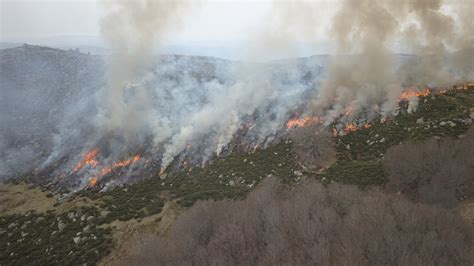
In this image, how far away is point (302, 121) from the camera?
6319 centimetres

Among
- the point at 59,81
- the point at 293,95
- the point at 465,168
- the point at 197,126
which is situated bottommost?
the point at 465,168

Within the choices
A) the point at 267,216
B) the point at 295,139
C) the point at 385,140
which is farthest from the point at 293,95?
the point at 267,216

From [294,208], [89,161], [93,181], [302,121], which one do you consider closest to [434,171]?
[294,208]

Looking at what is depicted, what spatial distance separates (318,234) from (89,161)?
53679mm

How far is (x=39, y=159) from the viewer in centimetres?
6738

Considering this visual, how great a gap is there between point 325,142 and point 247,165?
15.0m

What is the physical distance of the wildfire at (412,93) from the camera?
6515 centimetres

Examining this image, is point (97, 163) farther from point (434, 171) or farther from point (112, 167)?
point (434, 171)

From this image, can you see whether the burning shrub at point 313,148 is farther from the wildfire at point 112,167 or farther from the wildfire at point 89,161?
the wildfire at point 89,161

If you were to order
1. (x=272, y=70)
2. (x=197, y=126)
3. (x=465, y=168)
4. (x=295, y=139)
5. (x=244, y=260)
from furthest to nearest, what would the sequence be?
(x=272, y=70)
(x=197, y=126)
(x=295, y=139)
(x=465, y=168)
(x=244, y=260)

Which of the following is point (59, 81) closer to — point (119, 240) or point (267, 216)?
point (119, 240)

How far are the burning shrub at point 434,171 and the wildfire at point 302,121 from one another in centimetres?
2611

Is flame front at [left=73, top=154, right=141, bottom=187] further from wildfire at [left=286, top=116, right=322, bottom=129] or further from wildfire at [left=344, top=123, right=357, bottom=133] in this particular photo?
wildfire at [left=344, top=123, right=357, bottom=133]

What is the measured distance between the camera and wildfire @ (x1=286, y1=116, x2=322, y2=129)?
201 feet
